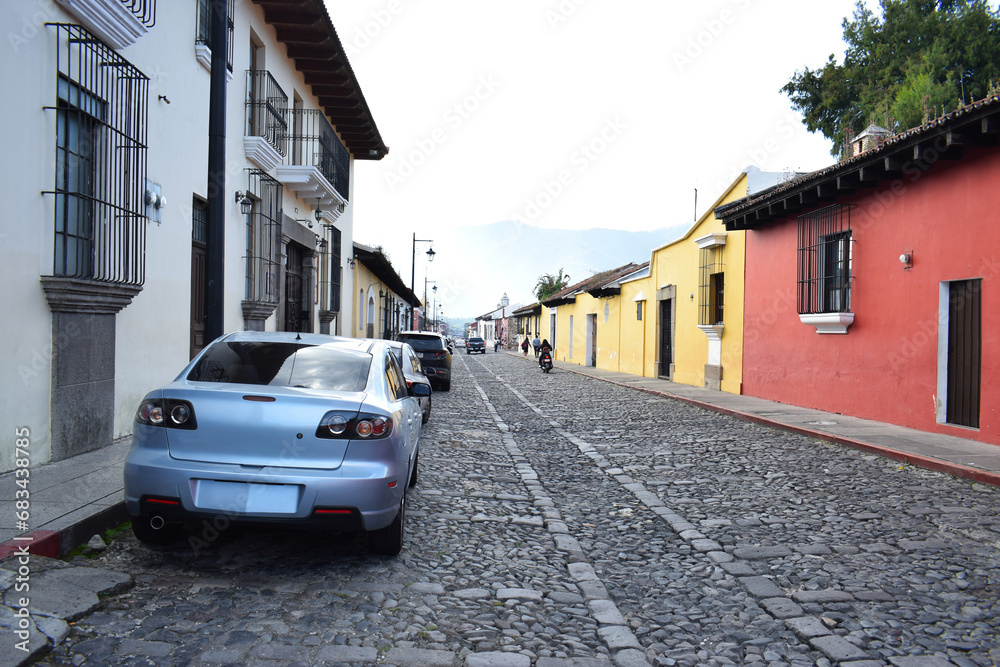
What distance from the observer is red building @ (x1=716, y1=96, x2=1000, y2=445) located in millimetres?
8445

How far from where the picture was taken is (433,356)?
1647cm

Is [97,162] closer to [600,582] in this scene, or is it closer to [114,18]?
[114,18]

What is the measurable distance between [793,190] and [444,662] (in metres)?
11.4

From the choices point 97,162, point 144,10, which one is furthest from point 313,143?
point 97,162

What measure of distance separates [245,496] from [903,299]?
990 cm

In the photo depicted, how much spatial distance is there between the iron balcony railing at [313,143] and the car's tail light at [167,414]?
10.6m

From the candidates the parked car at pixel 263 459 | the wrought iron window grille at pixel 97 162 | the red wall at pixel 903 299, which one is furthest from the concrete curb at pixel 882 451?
the wrought iron window grille at pixel 97 162

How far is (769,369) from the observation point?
14406mm

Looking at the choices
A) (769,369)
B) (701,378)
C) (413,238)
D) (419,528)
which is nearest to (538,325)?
(413,238)

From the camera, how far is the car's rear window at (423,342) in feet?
54.1

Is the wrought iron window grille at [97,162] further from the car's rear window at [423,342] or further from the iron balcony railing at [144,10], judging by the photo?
the car's rear window at [423,342]

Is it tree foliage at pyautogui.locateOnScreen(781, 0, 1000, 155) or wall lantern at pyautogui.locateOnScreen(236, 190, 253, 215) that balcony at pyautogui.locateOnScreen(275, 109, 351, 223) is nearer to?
wall lantern at pyautogui.locateOnScreen(236, 190, 253, 215)

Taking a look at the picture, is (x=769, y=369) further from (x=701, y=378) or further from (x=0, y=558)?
(x=0, y=558)

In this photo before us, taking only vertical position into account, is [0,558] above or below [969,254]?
below
